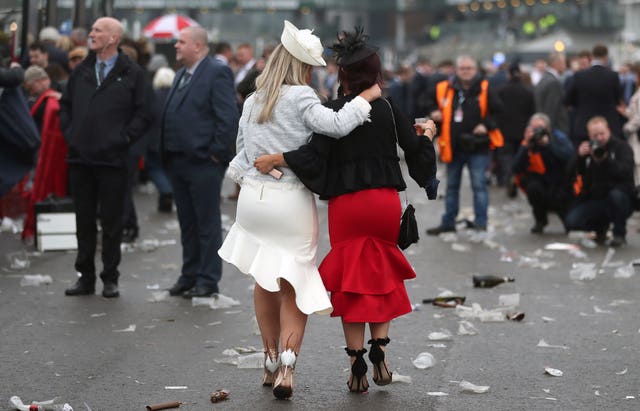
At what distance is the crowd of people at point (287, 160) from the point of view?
280 inches

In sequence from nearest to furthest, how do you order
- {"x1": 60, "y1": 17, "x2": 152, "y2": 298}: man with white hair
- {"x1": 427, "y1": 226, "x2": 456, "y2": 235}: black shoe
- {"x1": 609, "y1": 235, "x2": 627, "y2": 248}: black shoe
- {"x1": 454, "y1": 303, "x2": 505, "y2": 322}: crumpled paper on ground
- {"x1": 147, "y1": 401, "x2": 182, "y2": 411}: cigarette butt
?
{"x1": 147, "y1": 401, "x2": 182, "y2": 411}: cigarette butt, {"x1": 454, "y1": 303, "x2": 505, "y2": 322}: crumpled paper on ground, {"x1": 60, "y1": 17, "x2": 152, "y2": 298}: man with white hair, {"x1": 609, "y1": 235, "x2": 627, "y2": 248}: black shoe, {"x1": 427, "y1": 226, "x2": 456, "y2": 235}: black shoe

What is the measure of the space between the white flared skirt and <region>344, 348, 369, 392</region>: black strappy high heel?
0.27 metres

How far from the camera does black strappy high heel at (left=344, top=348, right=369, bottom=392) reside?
7133mm

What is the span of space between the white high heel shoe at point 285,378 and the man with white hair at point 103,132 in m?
3.70

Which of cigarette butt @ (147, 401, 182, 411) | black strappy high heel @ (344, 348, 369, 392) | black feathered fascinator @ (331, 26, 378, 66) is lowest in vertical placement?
cigarette butt @ (147, 401, 182, 411)

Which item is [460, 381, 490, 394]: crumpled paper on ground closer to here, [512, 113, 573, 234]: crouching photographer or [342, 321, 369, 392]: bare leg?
[342, 321, 369, 392]: bare leg

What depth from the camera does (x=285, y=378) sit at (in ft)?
22.7

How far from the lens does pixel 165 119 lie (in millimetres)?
10227

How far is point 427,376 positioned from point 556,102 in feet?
46.3

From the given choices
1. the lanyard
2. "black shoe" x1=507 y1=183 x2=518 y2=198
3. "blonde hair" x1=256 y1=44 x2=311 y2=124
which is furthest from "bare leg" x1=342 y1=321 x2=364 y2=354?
"black shoe" x1=507 y1=183 x2=518 y2=198

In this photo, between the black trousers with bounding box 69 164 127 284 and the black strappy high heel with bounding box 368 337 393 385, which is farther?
the black trousers with bounding box 69 164 127 284

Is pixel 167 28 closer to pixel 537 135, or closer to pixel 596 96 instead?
pixel 596 96

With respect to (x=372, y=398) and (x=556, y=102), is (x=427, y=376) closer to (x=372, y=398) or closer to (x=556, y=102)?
(x=372, y=398)

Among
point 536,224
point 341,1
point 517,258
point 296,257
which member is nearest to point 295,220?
point 296,257
